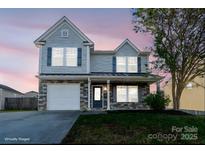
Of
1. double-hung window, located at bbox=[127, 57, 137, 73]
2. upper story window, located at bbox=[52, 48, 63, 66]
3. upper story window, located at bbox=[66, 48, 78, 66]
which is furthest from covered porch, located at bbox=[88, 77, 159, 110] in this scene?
upper story window, located at bbox=[52, 48, 63, 66]

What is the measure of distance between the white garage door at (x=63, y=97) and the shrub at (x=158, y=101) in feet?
12.6

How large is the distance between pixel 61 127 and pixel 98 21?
3566 mm

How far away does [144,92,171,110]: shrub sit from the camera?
46.9ft

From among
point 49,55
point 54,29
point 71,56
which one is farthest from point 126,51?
point 49,55

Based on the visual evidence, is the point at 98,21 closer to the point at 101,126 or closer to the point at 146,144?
the point at 101,126

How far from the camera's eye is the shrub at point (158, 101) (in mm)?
14297

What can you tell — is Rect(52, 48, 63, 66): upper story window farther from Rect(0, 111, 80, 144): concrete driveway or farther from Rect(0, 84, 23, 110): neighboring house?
Rect(0, 111, 80, 144): concrete driveway

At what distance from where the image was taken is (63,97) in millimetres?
15406

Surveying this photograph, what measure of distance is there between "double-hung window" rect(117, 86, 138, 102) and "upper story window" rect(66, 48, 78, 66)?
3.02 meters

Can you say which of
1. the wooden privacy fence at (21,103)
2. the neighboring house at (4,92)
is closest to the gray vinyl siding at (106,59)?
the wooden privacy fence at (21,103)

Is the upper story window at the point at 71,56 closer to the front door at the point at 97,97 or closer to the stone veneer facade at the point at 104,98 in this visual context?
the stone veneer facade at the point at 104,98

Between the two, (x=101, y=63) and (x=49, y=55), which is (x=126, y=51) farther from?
(x=49, y=55)

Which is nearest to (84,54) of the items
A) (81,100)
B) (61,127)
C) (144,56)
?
(81,100)

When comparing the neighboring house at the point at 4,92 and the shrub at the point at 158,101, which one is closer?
the shrub at the point at 158,101
